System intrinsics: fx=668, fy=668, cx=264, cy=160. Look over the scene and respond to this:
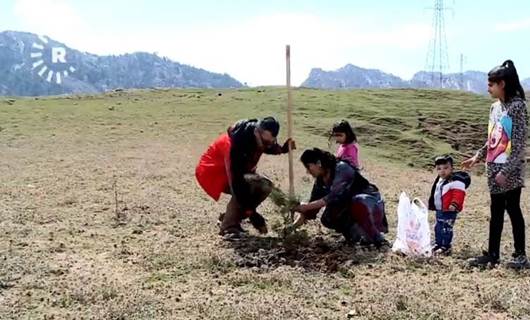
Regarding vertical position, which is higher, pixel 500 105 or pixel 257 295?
pixel 500 105

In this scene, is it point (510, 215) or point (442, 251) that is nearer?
point (510, 215)

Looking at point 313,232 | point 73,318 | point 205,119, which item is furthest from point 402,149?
point 73,318

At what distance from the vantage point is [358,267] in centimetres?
595

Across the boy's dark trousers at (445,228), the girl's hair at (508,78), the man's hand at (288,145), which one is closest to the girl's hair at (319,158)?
the man's hand at (288,145)

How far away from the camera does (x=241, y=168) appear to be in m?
6.92

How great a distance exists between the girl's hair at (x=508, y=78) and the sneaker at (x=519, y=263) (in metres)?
1.40

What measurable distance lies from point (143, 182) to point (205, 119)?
10326 mm

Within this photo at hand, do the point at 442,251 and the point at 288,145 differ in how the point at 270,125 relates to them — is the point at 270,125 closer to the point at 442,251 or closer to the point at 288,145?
the point at 288,145

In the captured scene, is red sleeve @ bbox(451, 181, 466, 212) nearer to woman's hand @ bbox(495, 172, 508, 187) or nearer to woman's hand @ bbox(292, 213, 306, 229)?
woman's hand @ bbox(495, 172, 508, 187)

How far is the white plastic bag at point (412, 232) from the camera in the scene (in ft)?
20.6

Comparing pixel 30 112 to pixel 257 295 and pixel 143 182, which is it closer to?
pixel 143 182

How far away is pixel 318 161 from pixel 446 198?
1304mm

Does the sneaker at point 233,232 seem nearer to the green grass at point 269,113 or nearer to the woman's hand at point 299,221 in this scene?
the woman's hand at point 299,221

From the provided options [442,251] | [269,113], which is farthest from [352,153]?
[269,113]
